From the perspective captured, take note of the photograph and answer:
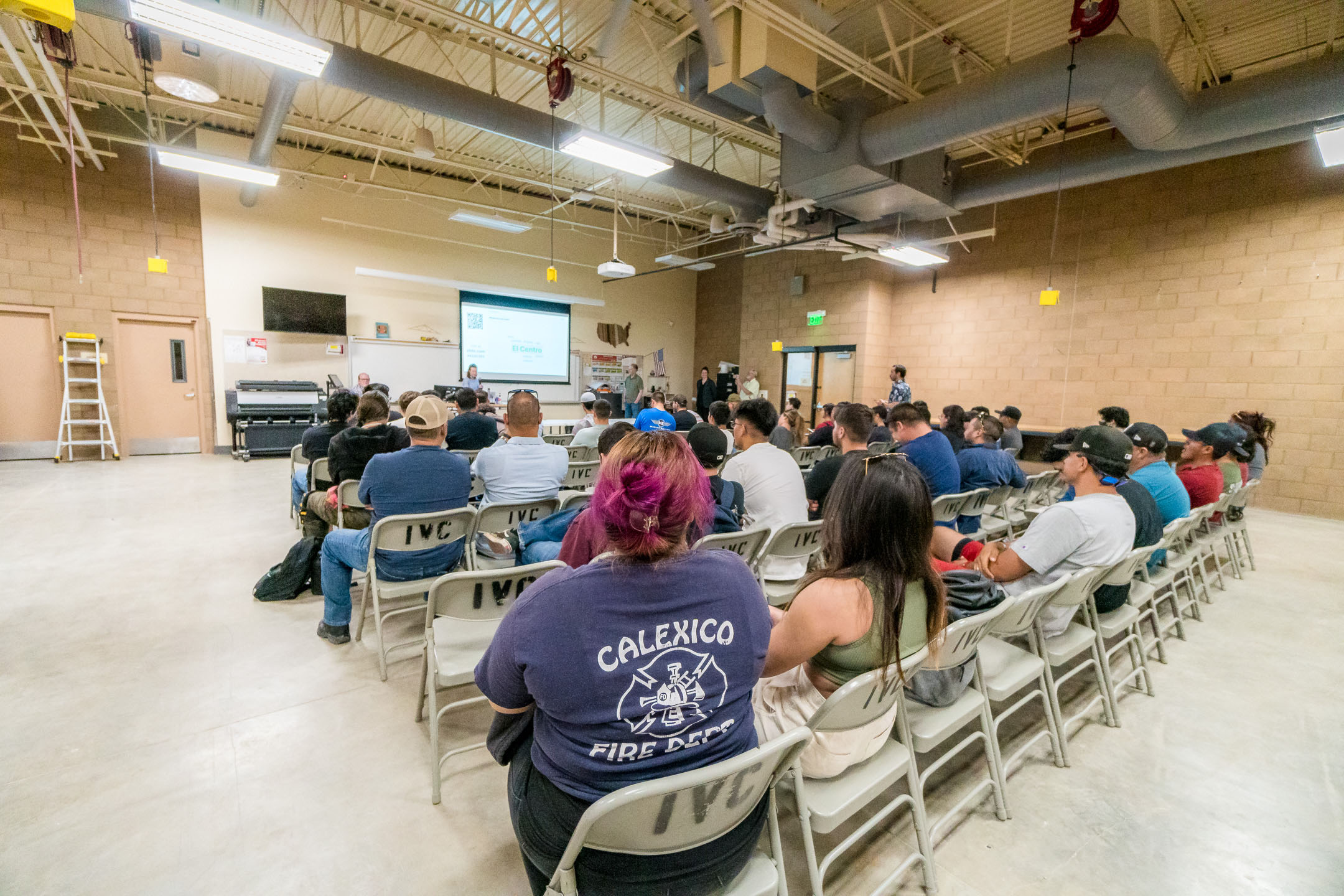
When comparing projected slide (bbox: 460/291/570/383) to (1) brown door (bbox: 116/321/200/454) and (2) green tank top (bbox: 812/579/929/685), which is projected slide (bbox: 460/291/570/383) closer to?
(1) brown door (bbox: 116/321/200/454)

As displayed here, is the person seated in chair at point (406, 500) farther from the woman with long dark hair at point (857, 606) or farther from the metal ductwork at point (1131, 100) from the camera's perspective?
the metal ductwork at point (1131, 100)

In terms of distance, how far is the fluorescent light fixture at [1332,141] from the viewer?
3.94 m

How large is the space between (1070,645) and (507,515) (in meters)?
2.43

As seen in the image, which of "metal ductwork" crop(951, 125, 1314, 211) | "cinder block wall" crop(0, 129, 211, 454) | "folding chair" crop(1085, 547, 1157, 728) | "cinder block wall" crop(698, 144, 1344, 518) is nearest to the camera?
"folding chair" crop(1085, 547, 1157, 728)

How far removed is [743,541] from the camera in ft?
7.63

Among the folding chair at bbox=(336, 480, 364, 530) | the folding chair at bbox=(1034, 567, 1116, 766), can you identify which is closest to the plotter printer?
the folding chair at bbox=(336, 480, 364, 530)

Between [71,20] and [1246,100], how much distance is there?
6887 mm

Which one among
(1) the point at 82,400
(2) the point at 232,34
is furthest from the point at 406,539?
(1) the point at 82,400

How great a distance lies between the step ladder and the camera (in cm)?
727

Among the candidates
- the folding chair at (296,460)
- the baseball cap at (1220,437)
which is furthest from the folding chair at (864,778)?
the folding chair at (296,460)

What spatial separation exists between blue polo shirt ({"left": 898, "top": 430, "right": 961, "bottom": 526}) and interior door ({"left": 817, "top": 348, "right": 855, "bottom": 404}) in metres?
6.91

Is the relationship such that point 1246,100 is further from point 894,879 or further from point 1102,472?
point 894,879

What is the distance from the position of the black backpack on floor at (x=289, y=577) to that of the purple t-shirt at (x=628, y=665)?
2.87 metres

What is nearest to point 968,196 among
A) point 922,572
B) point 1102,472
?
point 1102,472
